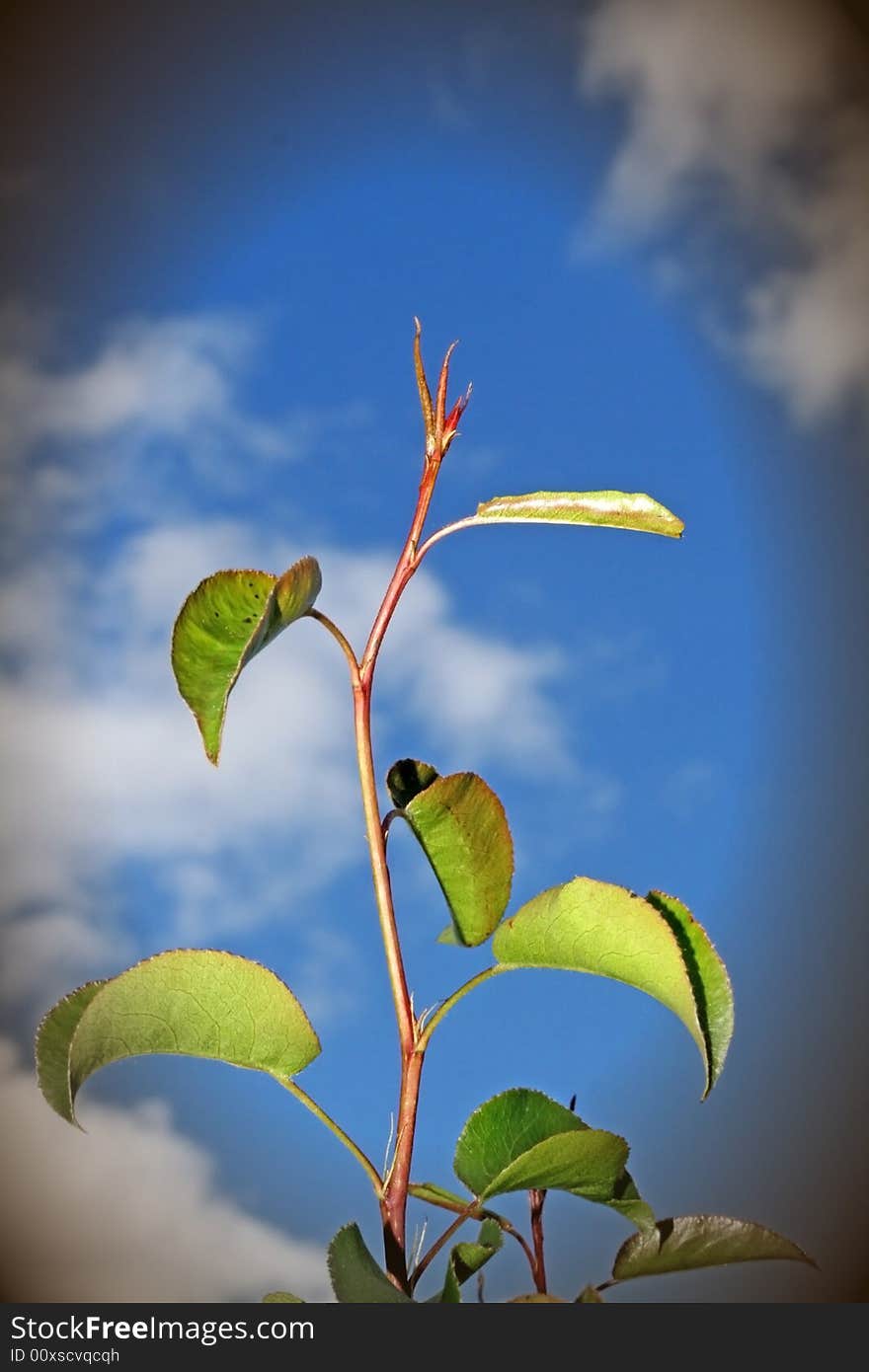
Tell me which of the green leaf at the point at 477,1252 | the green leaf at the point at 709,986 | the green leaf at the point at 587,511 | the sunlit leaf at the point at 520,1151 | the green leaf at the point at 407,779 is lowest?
the green leaf at the point at 477,1252

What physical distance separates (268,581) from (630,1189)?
376 mm

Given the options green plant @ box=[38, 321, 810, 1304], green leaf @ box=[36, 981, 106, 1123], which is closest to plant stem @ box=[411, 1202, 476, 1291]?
green plant @ box=[38, 321, 810, 1304]

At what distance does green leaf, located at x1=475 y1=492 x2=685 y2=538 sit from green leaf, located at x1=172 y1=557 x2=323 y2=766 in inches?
4.6

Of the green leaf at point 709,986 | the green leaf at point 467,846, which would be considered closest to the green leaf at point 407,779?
the green leaf at point 467,846

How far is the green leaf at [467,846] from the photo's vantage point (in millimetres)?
588

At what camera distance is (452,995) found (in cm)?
57

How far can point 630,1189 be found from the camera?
0.59m

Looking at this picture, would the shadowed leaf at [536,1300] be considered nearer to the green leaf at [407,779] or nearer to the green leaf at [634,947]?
the green leaf at [634,947]

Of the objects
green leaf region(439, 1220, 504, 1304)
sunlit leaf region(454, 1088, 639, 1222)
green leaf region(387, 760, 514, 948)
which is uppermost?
green leaf region(387, 760, 514, 948)

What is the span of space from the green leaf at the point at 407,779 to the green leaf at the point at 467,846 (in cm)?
7

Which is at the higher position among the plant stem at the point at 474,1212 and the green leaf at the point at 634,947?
the green leaf at the point at 634,947

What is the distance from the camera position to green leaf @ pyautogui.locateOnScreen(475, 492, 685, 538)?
0.61m

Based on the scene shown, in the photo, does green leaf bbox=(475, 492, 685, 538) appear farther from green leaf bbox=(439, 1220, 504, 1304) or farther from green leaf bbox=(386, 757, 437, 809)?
green leaf bbox=(439, 1220, 504, 1304)

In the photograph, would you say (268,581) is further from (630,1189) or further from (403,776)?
(630,1189)
